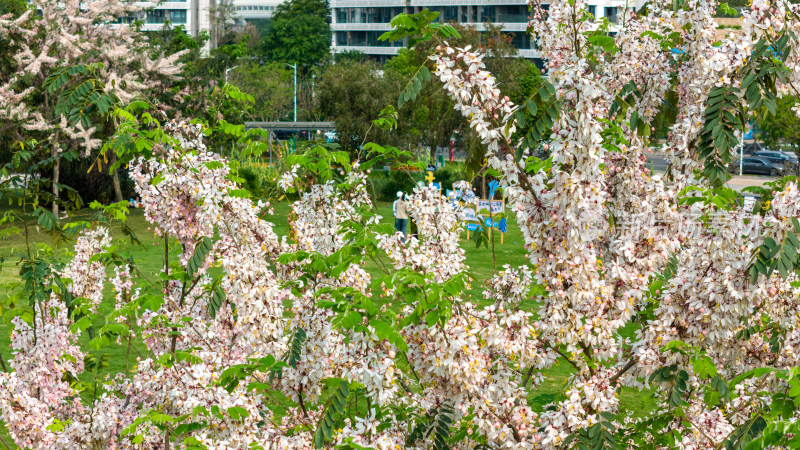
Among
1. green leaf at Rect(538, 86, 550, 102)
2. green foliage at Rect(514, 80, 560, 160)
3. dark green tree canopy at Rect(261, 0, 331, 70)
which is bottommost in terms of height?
green foliage at Rect(514, 80, 560, 160)

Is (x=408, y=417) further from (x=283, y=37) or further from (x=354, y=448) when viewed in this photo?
(x=283, y=37)

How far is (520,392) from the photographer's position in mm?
4594

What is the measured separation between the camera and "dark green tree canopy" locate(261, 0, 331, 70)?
3460 inches

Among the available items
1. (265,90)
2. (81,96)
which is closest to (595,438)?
(81,96)

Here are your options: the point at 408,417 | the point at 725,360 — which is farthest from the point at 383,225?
the point at 725,360

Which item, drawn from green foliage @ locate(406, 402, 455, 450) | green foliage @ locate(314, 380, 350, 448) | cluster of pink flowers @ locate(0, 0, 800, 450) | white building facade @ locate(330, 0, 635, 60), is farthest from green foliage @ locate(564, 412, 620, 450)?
white building facade @ locate(330, 0, 635, 60)

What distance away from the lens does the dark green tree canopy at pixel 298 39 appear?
87875 millimetres

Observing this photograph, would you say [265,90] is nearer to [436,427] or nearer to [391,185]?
[391,185]

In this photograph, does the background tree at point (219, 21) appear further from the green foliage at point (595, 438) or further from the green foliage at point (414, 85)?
the green foliage at point (595, 438)

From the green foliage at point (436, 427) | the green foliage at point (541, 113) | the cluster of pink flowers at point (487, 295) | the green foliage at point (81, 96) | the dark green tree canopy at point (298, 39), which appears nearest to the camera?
the green foliage at point (541, 113)

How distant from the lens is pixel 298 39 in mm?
89375

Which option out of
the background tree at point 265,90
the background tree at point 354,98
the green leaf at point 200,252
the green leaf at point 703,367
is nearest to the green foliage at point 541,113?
the green leaf at point 703,367

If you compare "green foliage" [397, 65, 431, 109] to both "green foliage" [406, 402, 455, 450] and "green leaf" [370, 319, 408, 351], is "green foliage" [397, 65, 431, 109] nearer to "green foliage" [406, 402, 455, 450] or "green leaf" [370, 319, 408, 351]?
"green leaf" [370, 319, 408, 351]

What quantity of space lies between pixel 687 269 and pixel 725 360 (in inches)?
35.3
